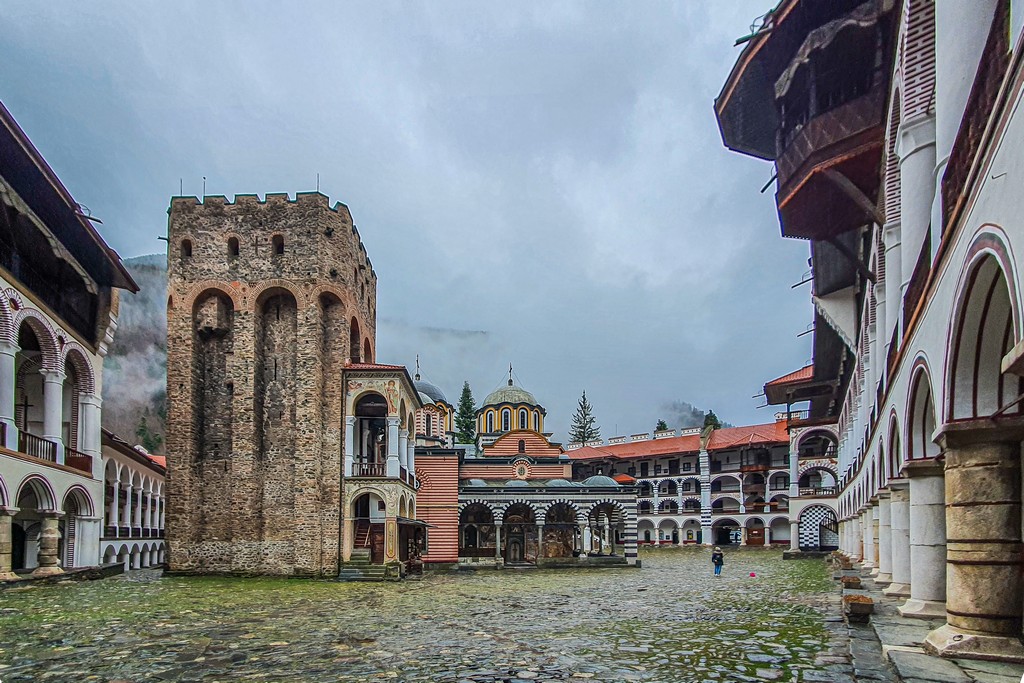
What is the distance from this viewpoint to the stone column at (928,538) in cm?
1026

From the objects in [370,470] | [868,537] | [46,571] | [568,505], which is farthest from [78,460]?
[868,537]

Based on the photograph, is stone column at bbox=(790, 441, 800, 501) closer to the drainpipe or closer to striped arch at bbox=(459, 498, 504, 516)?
striped arch at bbox=(459, 498, 504, 516)

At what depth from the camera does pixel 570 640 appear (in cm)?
1160

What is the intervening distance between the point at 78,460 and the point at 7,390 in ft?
18.4

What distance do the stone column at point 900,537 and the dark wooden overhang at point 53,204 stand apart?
61.8ft

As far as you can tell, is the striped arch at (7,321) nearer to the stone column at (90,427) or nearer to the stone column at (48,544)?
the stone column at (48,544)

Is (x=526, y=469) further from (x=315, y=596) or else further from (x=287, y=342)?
(x=315, y=596)

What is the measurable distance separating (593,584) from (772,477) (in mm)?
43238

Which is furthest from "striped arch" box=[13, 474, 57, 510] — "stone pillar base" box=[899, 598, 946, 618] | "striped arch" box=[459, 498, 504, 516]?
"stone pillar base" box=[899, 598, 946, 618]

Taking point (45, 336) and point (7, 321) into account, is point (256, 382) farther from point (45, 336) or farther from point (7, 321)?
point (7, 321)

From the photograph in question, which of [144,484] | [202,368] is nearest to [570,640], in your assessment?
[202,368]

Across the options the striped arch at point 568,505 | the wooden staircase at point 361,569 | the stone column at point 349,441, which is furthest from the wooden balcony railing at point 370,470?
the striped arch at point 568,505

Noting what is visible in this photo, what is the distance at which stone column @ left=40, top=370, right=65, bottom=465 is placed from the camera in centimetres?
2219

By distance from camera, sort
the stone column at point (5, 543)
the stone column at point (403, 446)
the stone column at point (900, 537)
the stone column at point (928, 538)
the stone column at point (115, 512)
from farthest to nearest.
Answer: the stone column at point (115, 512)
the stone column at point (403, 446)
the stone column at point (5, 543)
the stone column at point (900, 537)
the stone column at point (928, 538)
